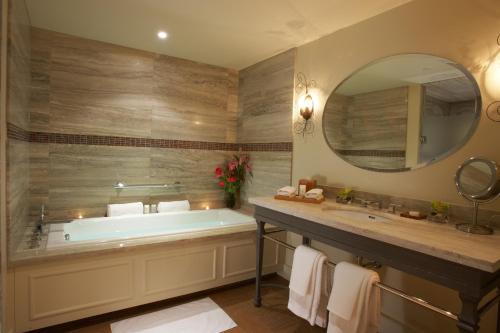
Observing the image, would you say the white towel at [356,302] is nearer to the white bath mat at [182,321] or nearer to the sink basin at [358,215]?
the sink basin at [358,215]

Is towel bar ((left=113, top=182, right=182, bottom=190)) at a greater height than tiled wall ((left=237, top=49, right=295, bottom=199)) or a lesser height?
lesser

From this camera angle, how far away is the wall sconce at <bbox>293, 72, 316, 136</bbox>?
2.70 m

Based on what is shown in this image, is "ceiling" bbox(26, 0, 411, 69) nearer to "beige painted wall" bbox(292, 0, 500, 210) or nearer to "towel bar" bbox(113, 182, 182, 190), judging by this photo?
"beige painted wall" bbox(292, 0, 500, 210)

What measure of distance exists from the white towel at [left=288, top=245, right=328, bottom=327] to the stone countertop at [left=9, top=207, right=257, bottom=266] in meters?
0.88

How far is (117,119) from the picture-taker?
9.87 ft

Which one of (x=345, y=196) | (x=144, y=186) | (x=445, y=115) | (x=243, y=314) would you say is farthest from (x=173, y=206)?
(x=445, y=115)

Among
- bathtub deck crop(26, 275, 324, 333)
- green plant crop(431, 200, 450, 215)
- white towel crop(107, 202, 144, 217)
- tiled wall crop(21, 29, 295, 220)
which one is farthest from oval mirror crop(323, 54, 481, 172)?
white towel crop(107, 202, 144, 217)

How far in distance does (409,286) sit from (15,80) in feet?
10.0

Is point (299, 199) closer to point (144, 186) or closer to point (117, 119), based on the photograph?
point (144, 186)

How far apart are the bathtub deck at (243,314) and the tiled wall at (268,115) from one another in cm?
111

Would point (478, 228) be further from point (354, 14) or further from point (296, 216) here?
point (354, 14)

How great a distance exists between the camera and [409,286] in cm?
191

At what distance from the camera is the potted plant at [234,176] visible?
355 centimetres

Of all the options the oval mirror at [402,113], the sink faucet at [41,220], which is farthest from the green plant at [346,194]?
the sink faucet at [41,220]
